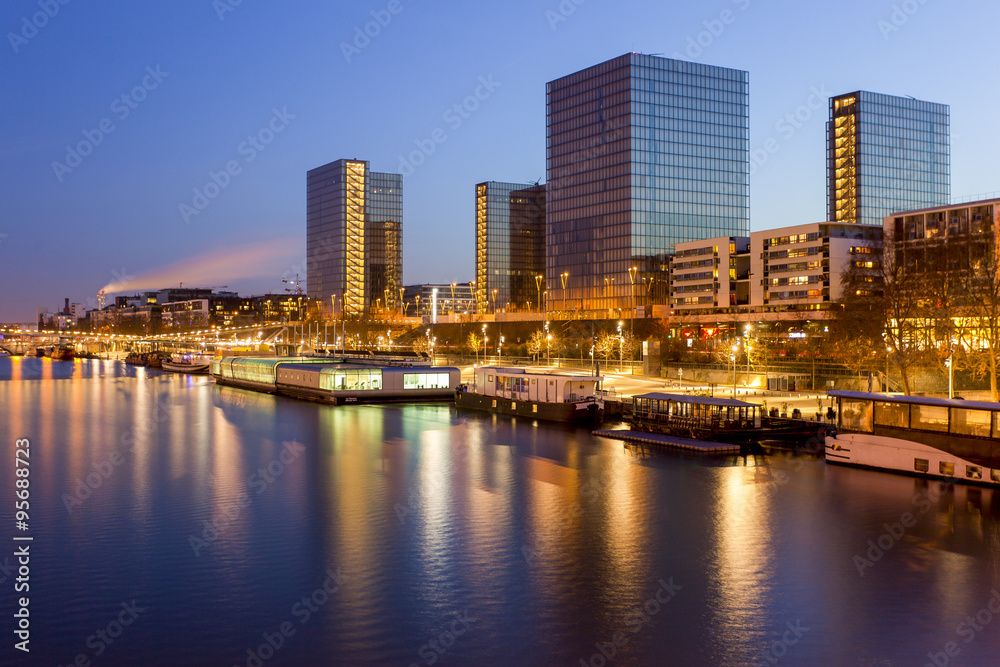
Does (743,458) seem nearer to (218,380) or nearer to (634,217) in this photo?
(218,380)

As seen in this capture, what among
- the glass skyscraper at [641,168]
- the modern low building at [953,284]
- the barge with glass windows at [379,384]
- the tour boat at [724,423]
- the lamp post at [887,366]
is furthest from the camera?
the glass skyscraper at [641,168]

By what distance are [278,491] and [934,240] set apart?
183 feet

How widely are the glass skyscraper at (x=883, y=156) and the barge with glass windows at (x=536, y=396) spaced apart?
136m

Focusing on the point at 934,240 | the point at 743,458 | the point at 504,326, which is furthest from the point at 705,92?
the point at 743,458

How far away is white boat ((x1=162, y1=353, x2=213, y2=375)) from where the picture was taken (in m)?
137

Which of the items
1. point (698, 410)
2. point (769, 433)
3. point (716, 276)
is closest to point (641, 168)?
point (716, 276)

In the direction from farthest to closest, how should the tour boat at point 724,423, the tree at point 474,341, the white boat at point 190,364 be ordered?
the white boat at point 190,364 < the tree at point 474,341 < the tour boat at point 724,423

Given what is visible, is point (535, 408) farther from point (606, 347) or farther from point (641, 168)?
point (641, 168)

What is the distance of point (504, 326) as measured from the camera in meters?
157

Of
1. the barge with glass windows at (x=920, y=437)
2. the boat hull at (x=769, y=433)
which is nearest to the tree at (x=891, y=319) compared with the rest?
the boat hull at (x=769, y=433)

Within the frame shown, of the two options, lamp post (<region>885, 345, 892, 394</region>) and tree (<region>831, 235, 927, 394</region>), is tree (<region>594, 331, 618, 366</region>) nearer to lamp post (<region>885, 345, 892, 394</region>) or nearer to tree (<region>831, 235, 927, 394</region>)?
tree (<region>831, 235, 927, 394</region>)

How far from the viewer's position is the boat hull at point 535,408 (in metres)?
56.8

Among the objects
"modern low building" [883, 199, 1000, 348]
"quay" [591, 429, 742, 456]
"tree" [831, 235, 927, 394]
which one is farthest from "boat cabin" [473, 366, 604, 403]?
"modern low building" [883, 199, 1000, 348]

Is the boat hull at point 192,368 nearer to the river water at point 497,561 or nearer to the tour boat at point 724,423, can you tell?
the river water at point 497,561
